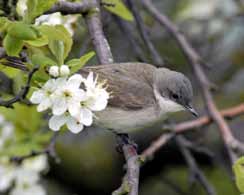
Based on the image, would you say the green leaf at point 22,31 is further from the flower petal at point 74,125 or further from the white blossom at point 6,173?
the white blossom at point 6,173

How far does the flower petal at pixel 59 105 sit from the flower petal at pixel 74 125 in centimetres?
7

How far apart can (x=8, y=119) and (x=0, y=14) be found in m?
1.37

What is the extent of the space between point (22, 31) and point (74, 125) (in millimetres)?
359

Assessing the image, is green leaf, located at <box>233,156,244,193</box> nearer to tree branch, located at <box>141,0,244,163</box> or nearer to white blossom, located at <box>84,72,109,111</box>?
white blossom, located at <box>84,72,109,111</box>

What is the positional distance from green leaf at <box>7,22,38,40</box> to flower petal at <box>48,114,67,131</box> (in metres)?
0.29

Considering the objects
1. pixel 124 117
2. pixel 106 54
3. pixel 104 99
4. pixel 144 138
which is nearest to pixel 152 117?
pixel 124 117

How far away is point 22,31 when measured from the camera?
179cm

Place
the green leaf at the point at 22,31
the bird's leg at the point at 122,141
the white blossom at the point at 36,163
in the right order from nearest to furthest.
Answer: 1. the green leaf at the point at 22,31
2. the bird's leg at the point at 122,141
3. the white blossom at the point at 36,163

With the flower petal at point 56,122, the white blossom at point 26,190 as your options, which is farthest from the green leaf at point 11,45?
the white blossom at point 26,190

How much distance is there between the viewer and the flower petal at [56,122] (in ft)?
6.37

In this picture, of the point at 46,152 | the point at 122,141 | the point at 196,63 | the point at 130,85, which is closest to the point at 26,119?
the point at 46,152

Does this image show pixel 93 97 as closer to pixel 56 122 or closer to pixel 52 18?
pixel 56 122

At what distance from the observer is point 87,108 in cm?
198

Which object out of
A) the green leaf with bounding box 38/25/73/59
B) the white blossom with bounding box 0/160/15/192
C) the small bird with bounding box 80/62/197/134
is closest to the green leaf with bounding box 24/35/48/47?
the green leaf with bounding box 38/25/73/59
